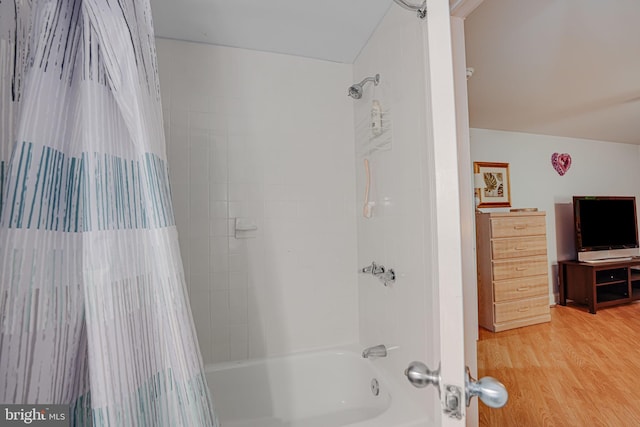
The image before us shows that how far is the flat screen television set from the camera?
369cm

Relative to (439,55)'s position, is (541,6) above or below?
above

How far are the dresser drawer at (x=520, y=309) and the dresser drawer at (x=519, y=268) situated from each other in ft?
0.96

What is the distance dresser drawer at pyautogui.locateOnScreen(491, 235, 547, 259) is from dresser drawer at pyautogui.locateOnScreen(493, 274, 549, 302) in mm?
283

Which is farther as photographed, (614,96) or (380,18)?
(614,96)

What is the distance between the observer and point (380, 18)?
58.0 inches

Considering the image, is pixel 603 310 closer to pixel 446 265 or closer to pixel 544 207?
pixel 544 207

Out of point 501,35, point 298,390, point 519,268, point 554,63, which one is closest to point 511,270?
point 519,268

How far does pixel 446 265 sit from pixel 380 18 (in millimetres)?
1466

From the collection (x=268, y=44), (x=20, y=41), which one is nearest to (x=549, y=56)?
→ (x=268, y=44)

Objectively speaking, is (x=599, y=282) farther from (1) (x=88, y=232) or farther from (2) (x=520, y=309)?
(1) (x=88, y=232)

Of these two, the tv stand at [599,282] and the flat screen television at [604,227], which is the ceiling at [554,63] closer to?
the flat screen television at [604,227]

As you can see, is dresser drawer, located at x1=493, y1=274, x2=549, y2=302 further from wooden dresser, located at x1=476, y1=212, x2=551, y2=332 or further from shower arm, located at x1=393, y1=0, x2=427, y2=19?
shower arm, located at x1=393, y1=0, x2=427, y2=19

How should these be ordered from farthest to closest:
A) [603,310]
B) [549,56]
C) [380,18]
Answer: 1. [603,310]
2. [549,56]
3. [380,18]

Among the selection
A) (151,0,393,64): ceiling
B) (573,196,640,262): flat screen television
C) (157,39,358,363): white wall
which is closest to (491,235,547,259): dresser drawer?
(573,196,640,262): flat screen television
